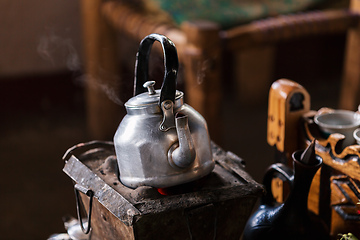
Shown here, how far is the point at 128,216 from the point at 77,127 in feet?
8.17

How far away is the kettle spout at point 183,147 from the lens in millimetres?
1023

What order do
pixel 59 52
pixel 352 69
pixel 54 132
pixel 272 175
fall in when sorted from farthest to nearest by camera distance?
pixel 59 52 → pixel 54 132 → pixel 352 69 → pixel 272 175

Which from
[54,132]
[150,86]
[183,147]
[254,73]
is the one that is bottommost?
[54,132]

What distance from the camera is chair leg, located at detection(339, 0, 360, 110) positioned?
2623mm

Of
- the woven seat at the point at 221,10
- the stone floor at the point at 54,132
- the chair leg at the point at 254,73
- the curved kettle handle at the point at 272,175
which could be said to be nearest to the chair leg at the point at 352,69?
the woven seat at the point at 221,10

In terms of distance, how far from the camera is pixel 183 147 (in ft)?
3.36

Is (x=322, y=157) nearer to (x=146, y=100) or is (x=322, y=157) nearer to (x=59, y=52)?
(x=146, y=100)

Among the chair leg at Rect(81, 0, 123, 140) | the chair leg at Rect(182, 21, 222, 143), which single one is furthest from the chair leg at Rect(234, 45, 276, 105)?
the chair leg at Rect(182, 21, 222, 143)

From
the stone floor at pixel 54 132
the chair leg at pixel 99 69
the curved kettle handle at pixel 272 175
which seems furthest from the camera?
the chair leg at pixel 99 69

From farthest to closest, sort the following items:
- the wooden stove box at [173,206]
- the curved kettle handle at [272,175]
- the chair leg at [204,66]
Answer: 1. the chair leg at [204,66]
2. the curved kettle handle at [272,175]
3. the wooden stove box at [173,206]

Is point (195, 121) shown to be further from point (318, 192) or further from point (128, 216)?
point (318, 192)

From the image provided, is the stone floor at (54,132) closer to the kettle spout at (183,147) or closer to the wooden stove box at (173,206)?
the wooden stove box at (173,206)

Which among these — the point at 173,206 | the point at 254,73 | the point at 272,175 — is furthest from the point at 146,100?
the point at 254,73

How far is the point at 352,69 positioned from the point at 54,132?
1958mm
